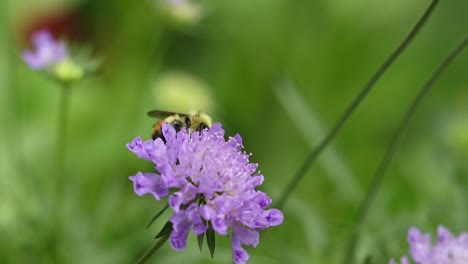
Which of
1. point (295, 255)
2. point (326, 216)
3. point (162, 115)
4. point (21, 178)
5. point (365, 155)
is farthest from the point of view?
point (365, 155)

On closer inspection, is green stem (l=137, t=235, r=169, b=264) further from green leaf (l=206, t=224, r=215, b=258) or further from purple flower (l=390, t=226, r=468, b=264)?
purple flower (l=390, t=226, r=468, b=264)

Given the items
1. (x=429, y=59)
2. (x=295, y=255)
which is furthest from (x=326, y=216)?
(x=429, y=59)

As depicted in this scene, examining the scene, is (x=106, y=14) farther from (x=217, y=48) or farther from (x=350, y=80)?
(x=350, y=80)

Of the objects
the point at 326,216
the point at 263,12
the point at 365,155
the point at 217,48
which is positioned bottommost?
the point at 326,216

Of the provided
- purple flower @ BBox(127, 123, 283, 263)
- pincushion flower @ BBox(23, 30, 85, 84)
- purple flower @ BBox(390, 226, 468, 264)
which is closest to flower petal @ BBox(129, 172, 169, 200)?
purple flower @ BBox(127, 123, 283, 263)

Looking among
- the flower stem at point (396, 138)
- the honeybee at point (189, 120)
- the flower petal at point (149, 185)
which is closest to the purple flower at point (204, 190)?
the flower petal at point (149, 185)

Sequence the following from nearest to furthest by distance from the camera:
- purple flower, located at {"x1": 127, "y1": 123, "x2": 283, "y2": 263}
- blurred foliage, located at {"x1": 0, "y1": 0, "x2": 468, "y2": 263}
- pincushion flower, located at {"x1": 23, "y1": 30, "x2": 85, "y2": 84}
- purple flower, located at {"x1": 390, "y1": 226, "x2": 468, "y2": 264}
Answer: purple flower, located at {"x1": 127, "y1": 123, "x2": 283, "y2": 263} → purple flower, located at {"x1": 390, "y1": 226, "x2": 468, "y2": 264} → pincushion flower, located at {"x1": 23, "y1": 30, "x2": 85, "y2": 84} → blurred foliage, located at {"x1": 0, "y1": 0, "x2": 468, "y2": 263}
